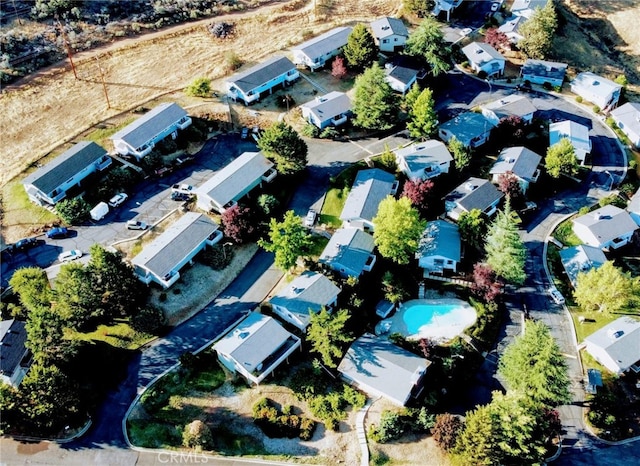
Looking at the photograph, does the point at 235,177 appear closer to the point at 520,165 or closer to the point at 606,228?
the point at 520,165

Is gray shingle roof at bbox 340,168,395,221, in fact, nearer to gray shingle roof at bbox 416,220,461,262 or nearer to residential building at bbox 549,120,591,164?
gray shingle roof at bbox 416,220,461,262

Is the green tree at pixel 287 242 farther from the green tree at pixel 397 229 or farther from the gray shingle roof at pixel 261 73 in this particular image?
the gray shingle roof at pixel 261 73

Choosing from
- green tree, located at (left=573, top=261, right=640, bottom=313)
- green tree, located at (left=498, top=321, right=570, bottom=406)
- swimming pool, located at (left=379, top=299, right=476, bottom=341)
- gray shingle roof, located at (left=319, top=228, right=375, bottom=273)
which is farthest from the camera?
gray shingle roof, located at (left=319, top=228, right=375, bottom=273)

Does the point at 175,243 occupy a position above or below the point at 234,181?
below

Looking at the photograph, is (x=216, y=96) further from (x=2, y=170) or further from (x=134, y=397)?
(x=134, y=397)

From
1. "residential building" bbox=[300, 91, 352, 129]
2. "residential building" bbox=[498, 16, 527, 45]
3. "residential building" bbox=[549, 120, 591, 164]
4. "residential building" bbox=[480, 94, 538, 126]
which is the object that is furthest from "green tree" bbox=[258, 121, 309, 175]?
"residential building" bbox=[498, 16, 527, 45]

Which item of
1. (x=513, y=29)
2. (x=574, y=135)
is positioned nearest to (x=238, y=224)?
(x=574, y=135)
